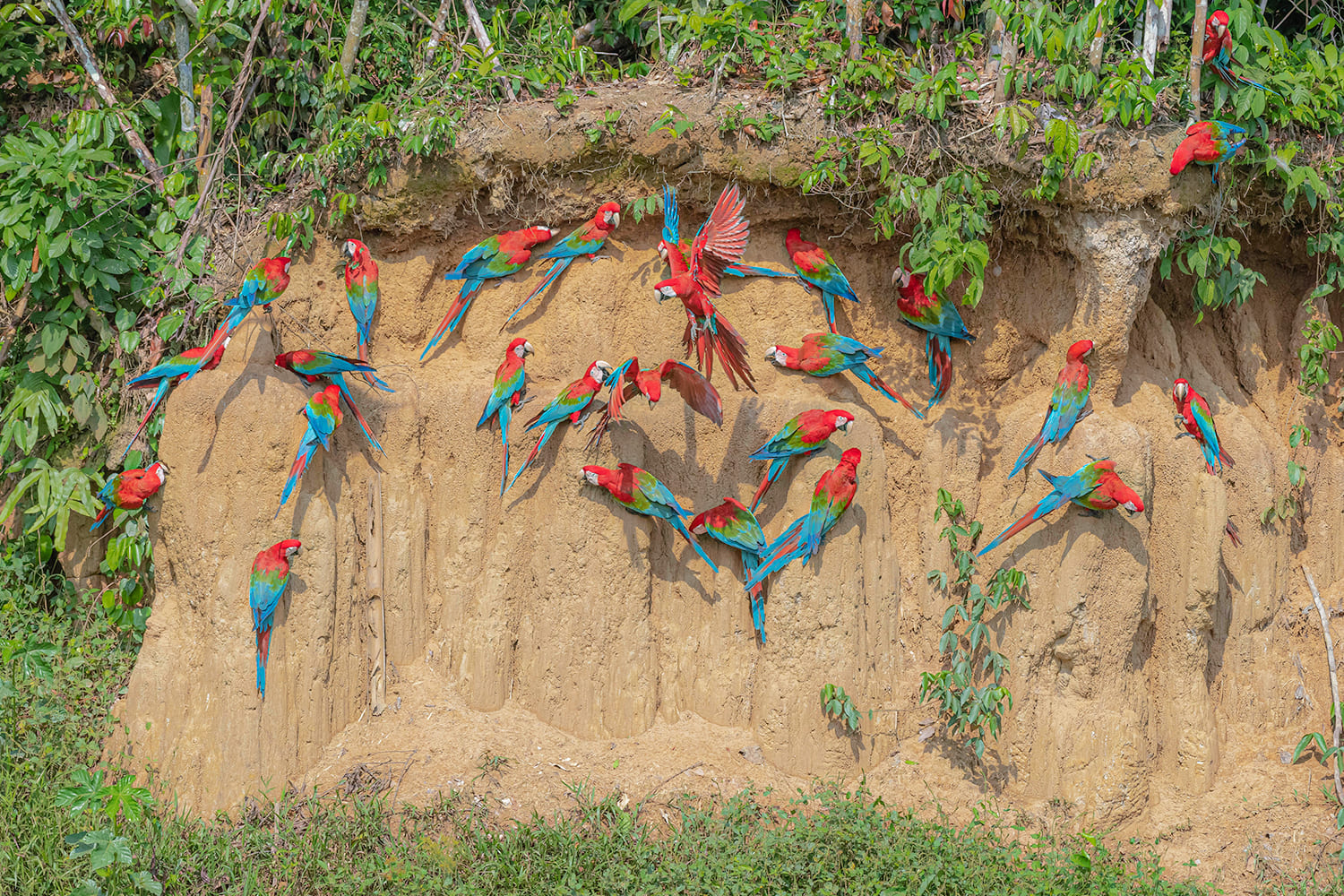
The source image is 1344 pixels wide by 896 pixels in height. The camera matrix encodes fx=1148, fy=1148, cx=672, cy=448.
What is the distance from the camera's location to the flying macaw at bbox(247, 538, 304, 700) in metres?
4.36

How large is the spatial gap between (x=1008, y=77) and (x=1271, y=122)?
107 centimetres

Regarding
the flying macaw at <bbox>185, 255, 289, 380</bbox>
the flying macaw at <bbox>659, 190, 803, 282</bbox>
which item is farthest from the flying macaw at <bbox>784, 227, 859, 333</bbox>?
the flying macaw at <bbox>185, 255, 289, 380</bbox>

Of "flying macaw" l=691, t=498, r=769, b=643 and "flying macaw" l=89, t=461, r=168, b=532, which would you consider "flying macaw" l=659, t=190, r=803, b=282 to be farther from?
"flying macaw" l=89, t=461, r=168, b=532

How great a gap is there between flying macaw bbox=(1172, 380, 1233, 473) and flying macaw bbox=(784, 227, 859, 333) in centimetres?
139

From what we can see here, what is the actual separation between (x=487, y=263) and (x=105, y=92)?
2.14 metres

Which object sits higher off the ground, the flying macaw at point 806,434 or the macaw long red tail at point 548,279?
the macaw long red tail at point 548,279

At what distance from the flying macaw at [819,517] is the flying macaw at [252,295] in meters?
2.30

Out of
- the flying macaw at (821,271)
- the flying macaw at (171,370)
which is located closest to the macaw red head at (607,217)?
the flying macaw at (821,271)

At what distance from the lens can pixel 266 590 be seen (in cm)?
435

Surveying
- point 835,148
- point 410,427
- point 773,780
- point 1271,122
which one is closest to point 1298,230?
point 1271,122

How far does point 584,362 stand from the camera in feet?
15.9

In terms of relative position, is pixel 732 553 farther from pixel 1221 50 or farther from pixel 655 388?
pixel 1221 50

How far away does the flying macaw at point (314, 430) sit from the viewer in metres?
4.46

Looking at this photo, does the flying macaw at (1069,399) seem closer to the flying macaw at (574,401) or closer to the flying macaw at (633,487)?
the flying macaw at (633,487)
